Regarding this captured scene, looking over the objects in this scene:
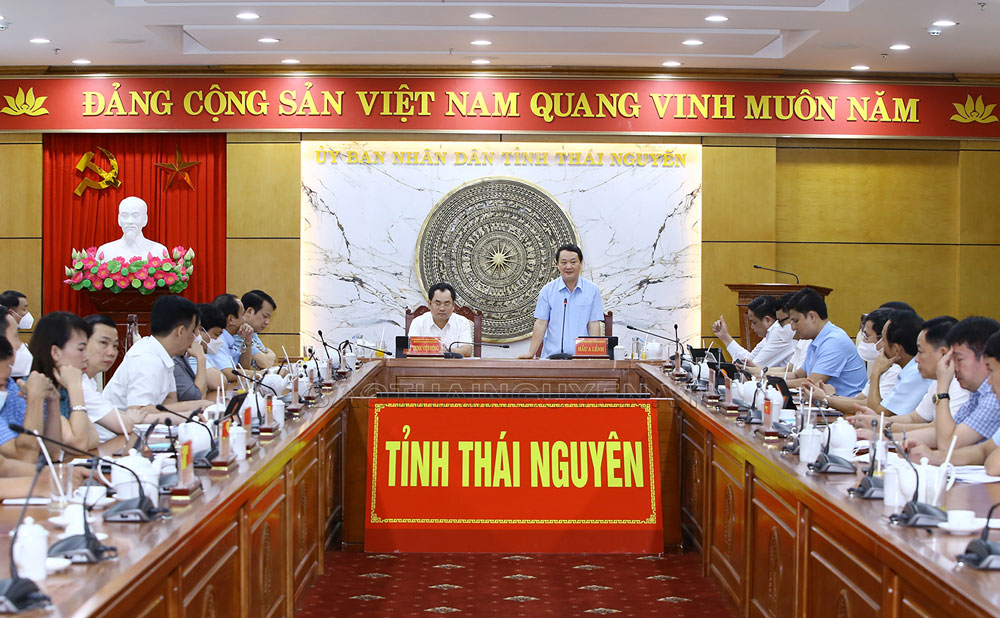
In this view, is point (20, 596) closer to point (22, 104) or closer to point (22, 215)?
point (22, 215)

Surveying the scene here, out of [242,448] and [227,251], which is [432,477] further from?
[227,251]

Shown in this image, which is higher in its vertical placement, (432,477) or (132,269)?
(132,269)

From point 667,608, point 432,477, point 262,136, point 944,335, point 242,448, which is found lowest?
point 667,608

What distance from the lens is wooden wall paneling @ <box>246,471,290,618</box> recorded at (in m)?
3.09

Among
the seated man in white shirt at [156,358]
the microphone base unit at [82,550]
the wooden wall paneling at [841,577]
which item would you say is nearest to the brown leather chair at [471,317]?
the seated man in white shirt at [156,358]

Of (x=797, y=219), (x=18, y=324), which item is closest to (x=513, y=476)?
(x=18, y=324)

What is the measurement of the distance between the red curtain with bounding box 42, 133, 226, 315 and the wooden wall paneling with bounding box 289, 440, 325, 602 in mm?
4512

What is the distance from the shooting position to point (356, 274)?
841cm

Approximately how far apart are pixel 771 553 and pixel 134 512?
2033 mm

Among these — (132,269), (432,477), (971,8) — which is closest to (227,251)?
(132,269)

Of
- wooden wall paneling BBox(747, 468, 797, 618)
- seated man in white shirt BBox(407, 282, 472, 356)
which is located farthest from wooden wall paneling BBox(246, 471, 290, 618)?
seated man in white shirt BBox(407, 282, 472, 356)

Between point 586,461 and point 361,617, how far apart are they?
4.44ft

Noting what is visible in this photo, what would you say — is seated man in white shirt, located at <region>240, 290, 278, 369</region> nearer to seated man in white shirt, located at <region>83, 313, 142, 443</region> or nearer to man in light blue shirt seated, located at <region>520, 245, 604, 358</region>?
man in light blue shirt seated, located at <region>520, 245, 604, 358</region>

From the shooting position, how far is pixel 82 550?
1978mm
